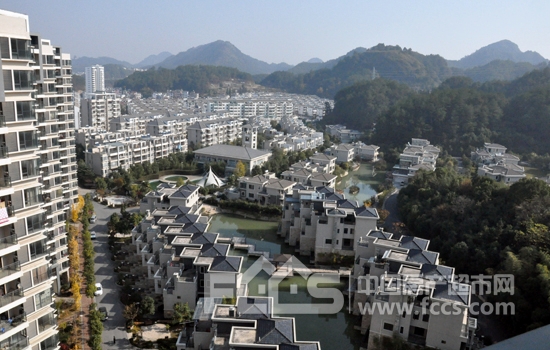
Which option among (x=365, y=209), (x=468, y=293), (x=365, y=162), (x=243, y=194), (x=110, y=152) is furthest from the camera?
(x=365, y=162)

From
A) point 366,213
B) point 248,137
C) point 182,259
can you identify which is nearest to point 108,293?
point 182,259

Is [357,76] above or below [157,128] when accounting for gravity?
above

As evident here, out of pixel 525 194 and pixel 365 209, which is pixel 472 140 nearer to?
pixel 525 194

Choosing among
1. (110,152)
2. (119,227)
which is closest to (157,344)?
(119,227)

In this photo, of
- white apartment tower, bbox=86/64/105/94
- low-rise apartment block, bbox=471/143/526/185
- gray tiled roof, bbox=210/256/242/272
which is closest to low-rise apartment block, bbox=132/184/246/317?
gray tiled roof, bbox=210/256/242/272

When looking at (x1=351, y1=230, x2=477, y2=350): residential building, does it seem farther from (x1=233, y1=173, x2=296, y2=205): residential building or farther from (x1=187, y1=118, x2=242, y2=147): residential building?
(x1=187, y1=118, x2=242, y2=147): residential building
